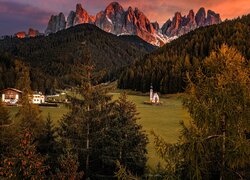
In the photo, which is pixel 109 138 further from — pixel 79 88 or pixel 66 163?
pixel 66 163

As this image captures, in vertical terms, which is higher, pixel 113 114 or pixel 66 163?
pixel 113 114

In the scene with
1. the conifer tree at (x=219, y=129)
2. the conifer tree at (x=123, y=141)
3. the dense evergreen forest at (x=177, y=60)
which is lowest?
the conifer tree at (x=123, y=141)

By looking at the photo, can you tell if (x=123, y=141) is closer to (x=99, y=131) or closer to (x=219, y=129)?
(x=99, y=131)

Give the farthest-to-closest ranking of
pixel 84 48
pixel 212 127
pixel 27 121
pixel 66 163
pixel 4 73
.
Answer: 1. pixel 4 73
2. pixel 27 121
3. pixel 84 48
4. pixel 66 163
5. pixel 212 127

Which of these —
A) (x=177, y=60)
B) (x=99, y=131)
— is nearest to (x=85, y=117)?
(x=99, y=131)

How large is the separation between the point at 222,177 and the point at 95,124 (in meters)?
19.9

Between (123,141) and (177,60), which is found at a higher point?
(177,60)

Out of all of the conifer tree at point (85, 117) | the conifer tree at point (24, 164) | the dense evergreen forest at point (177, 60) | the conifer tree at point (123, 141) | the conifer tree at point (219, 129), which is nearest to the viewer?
the conifer tree at point (219, 129)

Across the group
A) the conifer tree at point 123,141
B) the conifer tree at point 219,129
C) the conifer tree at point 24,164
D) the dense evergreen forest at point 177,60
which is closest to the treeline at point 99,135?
the conifer tree at point 123,141

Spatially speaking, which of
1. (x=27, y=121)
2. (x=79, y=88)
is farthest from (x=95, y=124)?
(x=27, y=121)

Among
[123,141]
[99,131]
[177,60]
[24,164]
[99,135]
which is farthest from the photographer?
[177,60]

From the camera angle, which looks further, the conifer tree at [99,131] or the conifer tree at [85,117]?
the conifer tree at [85,117]

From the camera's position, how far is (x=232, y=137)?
11.6 m

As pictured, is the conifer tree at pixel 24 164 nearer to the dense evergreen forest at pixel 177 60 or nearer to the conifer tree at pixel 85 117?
the conifer tree at pixel 85 117
